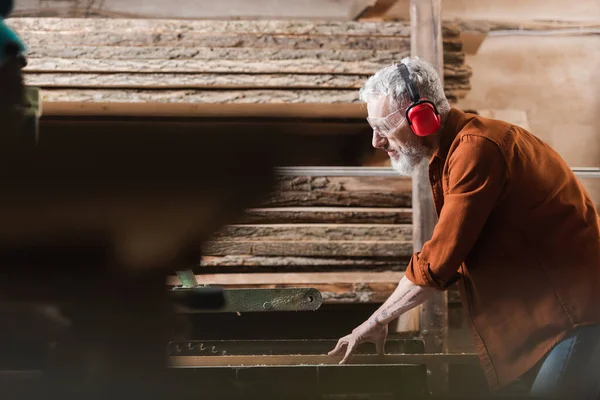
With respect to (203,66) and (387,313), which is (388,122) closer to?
(387,313)

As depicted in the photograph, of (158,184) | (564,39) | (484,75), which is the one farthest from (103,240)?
(564,39)

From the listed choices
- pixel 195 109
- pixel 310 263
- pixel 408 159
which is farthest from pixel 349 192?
pixel 408 159

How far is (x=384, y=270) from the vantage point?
3457 mm

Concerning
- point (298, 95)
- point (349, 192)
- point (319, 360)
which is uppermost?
point (298, 95)

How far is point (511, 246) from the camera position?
1488 millimetres

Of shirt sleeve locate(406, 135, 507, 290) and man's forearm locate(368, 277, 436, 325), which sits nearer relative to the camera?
shirt sleeve locate(406, 135, 507, 290)

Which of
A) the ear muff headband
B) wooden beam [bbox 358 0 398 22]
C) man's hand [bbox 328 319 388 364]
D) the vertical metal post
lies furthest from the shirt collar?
wooden beam [bbox 358 0 398 22]

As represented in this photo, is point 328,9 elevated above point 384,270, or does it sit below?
above

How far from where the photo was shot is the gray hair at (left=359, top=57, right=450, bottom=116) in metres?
1.61

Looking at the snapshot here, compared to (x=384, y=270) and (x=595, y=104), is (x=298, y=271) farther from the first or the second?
(x=595, y=104)

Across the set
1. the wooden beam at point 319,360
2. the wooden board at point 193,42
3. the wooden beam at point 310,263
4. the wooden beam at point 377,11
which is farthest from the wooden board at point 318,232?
the wooden beam at point 319,360

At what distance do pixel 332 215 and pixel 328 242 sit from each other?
16 cm

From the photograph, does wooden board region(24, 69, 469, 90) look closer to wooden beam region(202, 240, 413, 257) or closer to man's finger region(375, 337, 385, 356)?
wooden beam region(202, 240, 413, 257)

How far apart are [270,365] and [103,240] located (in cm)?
118
